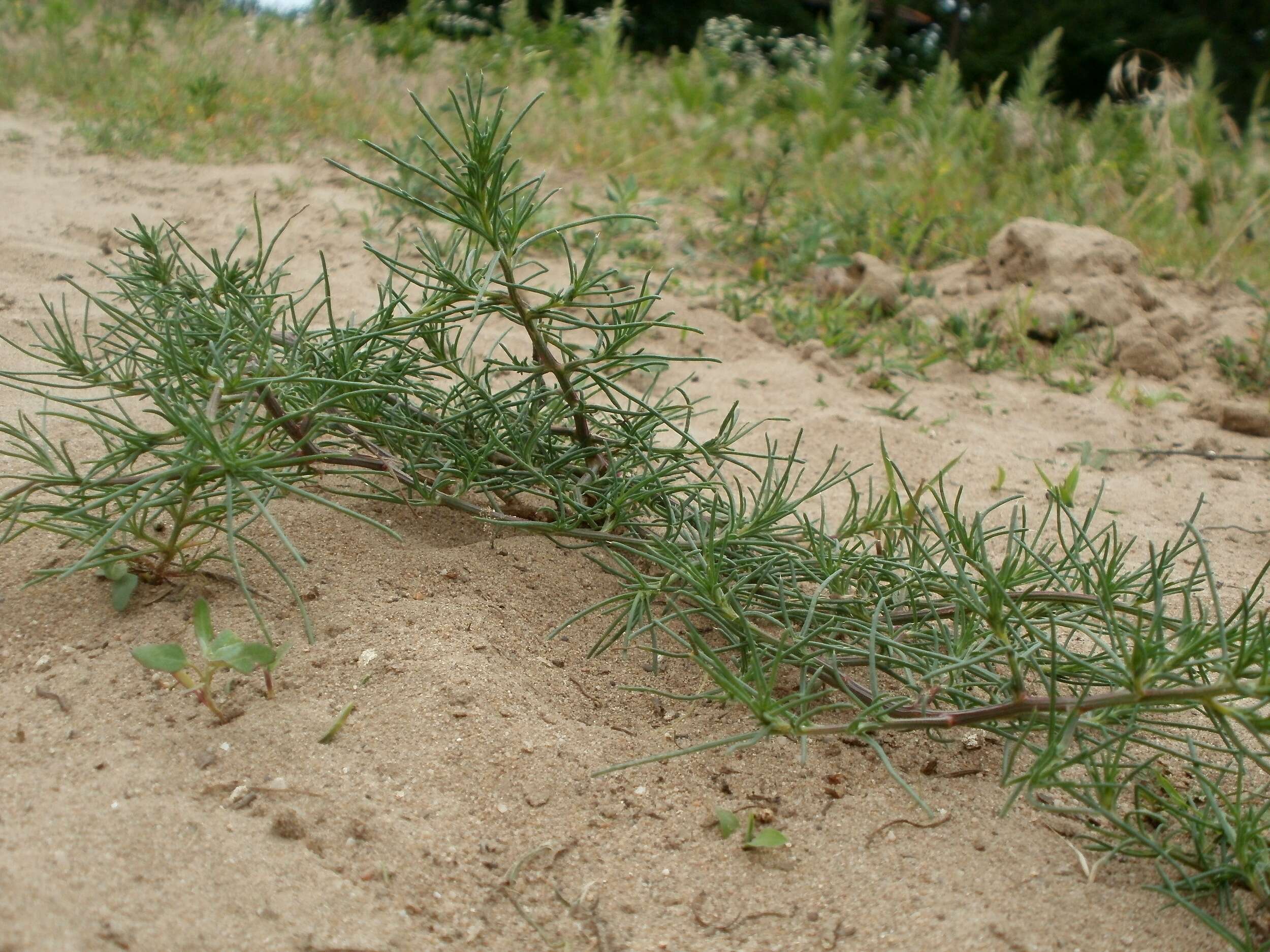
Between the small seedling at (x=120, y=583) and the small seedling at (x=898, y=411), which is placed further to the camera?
the small seedling at (x=898, y=411)

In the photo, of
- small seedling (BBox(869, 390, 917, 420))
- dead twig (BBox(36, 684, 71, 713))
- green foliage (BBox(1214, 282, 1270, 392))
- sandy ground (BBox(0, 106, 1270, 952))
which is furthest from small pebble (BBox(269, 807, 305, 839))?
green foliage (BBox(1214, 282, 1270, 392))

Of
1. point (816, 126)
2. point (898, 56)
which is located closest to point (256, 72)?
point (816, 126)

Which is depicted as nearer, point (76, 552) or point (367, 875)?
point (367, 875)

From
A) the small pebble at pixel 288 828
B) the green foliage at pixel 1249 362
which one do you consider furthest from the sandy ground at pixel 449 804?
the green foliage at pixel 1249 362

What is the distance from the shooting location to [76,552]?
1649mm

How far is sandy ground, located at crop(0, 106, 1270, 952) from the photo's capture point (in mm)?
1153

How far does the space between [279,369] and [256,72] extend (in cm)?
440

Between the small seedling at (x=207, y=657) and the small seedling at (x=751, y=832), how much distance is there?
585 mm

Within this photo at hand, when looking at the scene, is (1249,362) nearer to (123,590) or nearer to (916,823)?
(916,823)

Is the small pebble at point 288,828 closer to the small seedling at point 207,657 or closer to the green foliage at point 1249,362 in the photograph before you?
the small seedling at point 207,657

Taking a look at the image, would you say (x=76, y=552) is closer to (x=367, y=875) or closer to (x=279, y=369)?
(x=279, y=369)

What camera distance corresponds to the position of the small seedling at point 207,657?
135 centimetres

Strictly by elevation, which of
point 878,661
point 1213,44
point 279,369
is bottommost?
point 878,661

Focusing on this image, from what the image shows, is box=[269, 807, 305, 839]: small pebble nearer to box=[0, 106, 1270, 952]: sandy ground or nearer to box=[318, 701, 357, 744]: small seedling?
box=[0, 106, 1270, 952]: sandy ground
